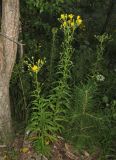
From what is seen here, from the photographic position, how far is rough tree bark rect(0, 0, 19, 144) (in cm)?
400

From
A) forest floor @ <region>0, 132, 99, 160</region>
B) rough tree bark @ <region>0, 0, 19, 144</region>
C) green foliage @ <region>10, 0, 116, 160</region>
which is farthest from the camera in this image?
forest floor @ <region>0, 132, 99, 160</region>

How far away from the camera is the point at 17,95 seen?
5.46 m

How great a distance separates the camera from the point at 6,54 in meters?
4.21

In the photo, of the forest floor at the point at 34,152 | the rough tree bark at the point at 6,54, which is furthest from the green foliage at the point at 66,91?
the rough tree bark at the point at 6,54

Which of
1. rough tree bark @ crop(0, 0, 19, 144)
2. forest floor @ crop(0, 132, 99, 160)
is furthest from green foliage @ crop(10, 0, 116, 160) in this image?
rough tree bark @ crop(0, 0, 19, 144)

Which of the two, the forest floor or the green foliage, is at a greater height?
the green foliage

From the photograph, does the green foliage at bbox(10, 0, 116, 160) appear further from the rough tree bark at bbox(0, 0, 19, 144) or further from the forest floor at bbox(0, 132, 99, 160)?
the rough tree bark at bbox(0, 0, 19, 144)

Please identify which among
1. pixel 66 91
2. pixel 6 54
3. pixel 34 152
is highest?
pixel 6 54

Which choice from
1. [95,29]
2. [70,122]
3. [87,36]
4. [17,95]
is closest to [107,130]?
[70,122]

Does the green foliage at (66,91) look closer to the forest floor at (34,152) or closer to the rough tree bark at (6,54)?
the forest floor at (34,152)

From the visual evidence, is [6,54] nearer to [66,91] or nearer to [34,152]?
[66,91]

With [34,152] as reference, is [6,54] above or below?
above

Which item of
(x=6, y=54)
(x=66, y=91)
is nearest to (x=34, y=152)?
(x=66, y=91)

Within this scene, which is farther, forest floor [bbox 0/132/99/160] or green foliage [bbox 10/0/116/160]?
forest floor [bbox 0/132/99/160]
